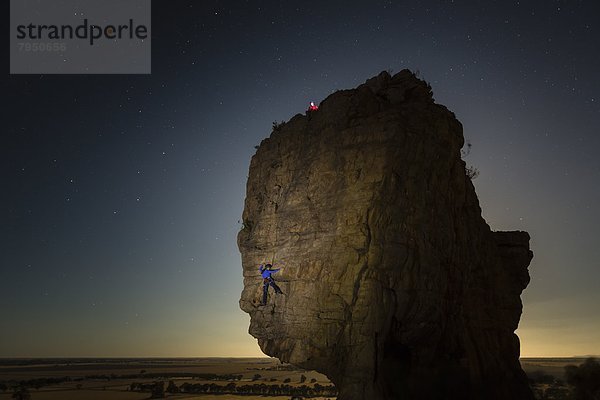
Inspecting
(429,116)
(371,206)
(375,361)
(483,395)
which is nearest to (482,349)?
(483,395)

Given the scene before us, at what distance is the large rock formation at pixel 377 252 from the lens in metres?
20.7

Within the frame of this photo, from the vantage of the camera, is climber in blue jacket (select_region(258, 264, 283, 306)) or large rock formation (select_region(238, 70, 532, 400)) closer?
large rock formation (select_region(238, 70, 532, 400))

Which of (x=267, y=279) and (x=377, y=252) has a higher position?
(x=377, y=252)

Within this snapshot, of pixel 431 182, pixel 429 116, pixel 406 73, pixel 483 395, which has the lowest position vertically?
pixel 483 395

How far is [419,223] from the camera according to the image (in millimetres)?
21609

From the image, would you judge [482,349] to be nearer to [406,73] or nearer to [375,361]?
[375,361]

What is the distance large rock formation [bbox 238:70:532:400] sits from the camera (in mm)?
20672

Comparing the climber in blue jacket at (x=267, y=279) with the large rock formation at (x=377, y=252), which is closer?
the large rock formation at (x=377, y=252)

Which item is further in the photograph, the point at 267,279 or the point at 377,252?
the point at 267,279

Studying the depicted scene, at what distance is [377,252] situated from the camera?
68.0 feet

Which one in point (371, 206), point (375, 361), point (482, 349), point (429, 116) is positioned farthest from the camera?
point (482, 349)

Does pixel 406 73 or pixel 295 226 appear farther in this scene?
pixel 406 73

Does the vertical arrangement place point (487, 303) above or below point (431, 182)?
below

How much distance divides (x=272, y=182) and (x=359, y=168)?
571cm
